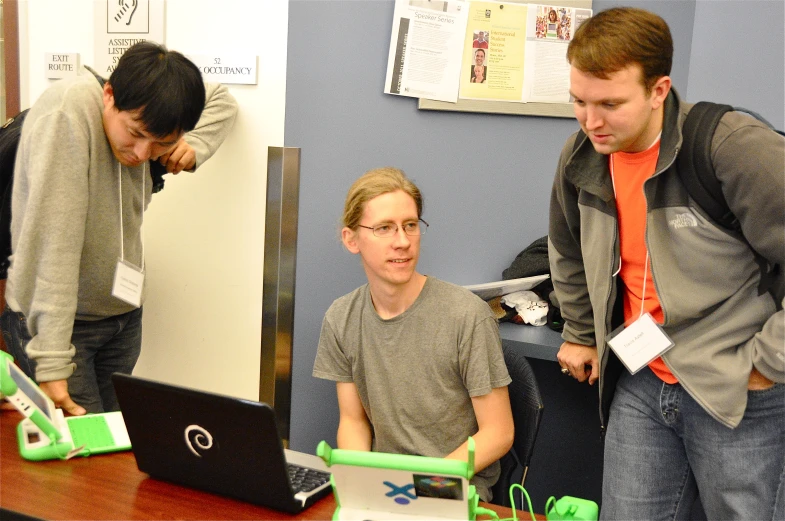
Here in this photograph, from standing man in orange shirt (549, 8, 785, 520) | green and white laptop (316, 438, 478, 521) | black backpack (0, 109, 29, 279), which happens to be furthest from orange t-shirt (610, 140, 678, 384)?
black backpack (0, 109, 29, 279)

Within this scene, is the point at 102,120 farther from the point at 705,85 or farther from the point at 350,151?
the point at 705,85

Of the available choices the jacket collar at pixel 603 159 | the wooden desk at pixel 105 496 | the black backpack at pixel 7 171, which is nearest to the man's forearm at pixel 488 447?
the wooden desk at pixel 105 496

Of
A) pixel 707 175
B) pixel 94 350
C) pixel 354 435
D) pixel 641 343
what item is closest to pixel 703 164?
pixel 707 175

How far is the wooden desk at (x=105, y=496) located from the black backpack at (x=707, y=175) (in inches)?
25.5

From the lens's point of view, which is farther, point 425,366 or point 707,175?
point 425,366

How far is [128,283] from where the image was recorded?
1.92 m

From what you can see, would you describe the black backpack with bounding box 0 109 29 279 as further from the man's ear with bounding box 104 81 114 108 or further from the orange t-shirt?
the orange t-shirt

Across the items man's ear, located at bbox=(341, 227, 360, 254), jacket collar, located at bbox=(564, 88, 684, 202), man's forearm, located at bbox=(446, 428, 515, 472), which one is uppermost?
jacket collar, located at bbox=(564, 88, 684, 202)

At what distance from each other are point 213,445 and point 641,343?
2.81ft

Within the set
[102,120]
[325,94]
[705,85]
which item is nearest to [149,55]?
[102,120]

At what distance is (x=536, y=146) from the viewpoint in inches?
94.3

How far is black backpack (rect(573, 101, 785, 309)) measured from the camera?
139 centimetres

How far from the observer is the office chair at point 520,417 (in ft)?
5.62

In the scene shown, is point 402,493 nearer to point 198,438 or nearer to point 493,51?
point 198,438
